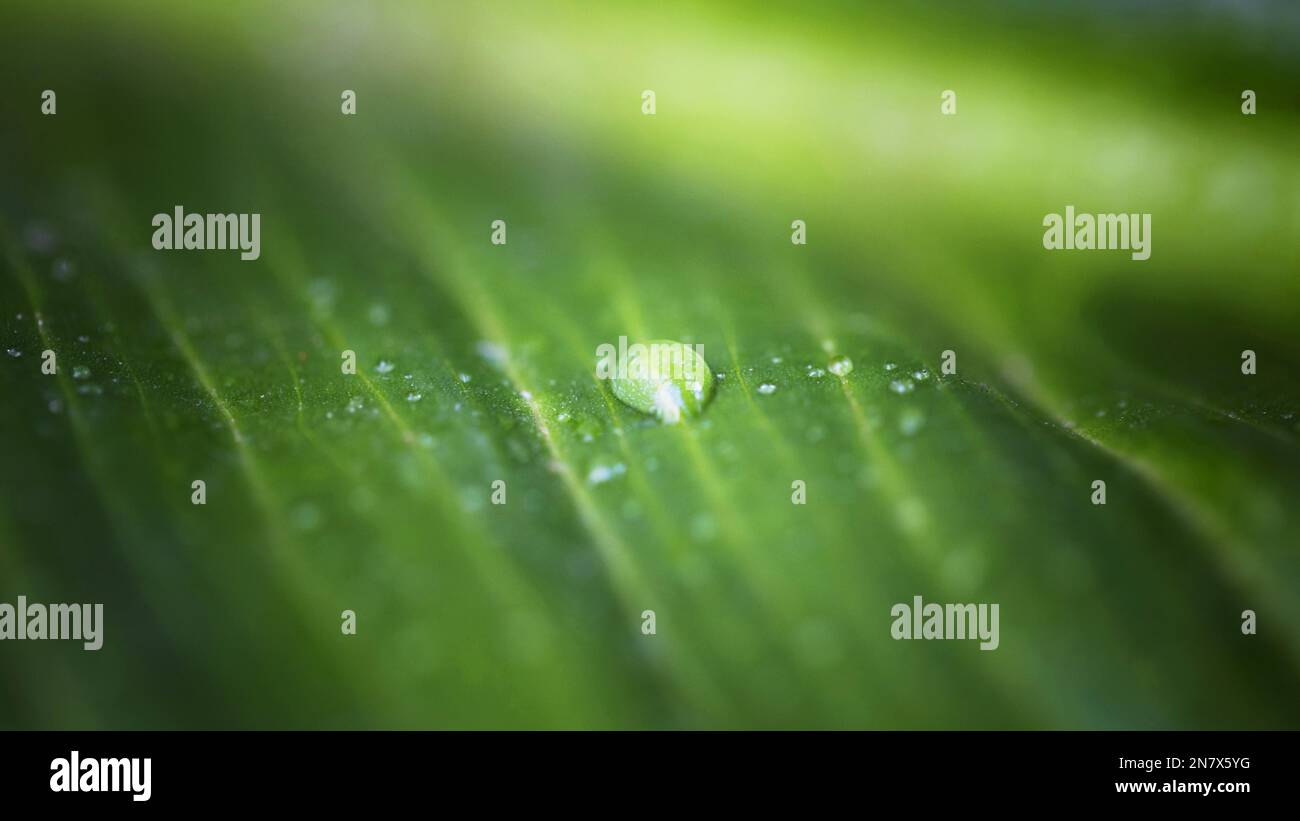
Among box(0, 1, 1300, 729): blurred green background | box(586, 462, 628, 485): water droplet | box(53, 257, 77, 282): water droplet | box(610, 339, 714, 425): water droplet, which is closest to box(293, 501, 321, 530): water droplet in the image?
box(0, 1, 1300, 729): blurred green background

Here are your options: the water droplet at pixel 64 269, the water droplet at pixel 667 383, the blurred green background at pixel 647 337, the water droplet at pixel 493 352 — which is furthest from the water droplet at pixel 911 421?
the water droplet at pixel 64 269

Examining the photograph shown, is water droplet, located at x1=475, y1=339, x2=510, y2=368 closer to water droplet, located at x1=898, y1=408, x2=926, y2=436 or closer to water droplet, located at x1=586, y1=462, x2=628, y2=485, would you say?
water droplet, located at x1=586, y1=462, x2=628, y2=485

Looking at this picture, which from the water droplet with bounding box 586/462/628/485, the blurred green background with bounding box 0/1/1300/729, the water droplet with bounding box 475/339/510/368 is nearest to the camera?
the blurred green background with bounding box 0/1/1300/729

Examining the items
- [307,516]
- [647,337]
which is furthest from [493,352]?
[307,516]

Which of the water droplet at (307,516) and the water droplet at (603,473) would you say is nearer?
the water droplet at (307,516)

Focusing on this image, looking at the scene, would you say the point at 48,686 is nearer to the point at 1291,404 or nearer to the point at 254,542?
→ the point at 254,542

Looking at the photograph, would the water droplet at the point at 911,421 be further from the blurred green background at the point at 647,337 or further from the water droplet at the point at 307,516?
the water droplet at the point at 307,516
